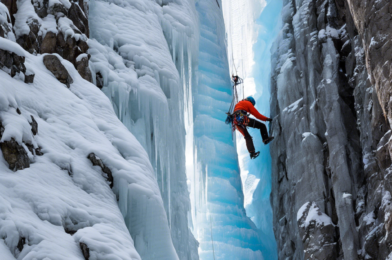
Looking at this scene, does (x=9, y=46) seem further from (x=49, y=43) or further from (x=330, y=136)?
(x=330, y=136)

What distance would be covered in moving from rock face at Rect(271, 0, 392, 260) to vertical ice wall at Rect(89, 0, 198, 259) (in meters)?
2.53

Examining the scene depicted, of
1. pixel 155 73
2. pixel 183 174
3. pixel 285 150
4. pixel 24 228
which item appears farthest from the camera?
pixel 285 150

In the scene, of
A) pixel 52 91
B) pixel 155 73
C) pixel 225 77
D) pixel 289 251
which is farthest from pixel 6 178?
pixel 225 77

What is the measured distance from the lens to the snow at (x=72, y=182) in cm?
311

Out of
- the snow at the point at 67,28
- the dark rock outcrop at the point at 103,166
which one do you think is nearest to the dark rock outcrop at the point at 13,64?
the dark rock outcrop at the point at 103,166

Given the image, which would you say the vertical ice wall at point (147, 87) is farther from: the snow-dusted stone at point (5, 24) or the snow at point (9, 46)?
the snow at point (9, 46)

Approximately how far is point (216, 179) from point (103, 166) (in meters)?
6.04

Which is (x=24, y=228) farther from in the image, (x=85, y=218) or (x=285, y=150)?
(x=285, y=150)

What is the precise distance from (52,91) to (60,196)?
1.58m

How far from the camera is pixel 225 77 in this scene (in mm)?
11836

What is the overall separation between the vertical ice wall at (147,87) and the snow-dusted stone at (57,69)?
130 cm

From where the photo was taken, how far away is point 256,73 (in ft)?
52.9

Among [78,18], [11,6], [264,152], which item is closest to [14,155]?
[11,6]

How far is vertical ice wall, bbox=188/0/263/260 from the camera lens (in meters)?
9.60
